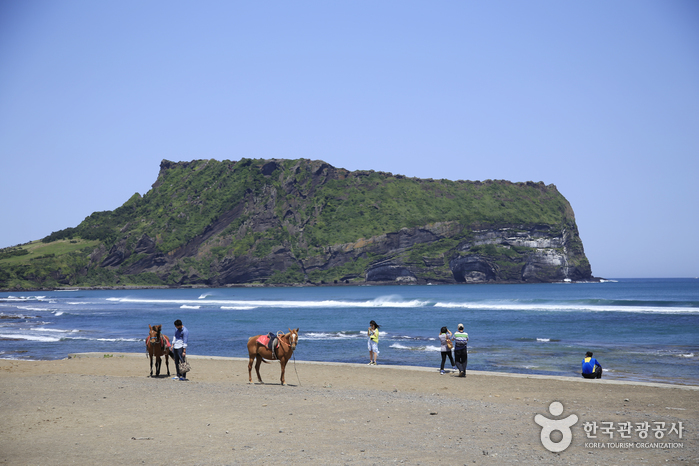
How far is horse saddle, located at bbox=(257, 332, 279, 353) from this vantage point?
14633 millimetres

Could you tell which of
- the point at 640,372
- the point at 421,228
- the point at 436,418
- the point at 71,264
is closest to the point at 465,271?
the point at 421,228

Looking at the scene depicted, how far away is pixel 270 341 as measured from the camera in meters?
14.7

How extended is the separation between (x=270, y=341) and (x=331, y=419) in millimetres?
5314

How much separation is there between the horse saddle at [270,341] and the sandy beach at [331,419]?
1.05 metres

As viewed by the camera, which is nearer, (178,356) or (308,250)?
(178,356)

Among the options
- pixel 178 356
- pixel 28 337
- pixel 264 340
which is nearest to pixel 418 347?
pixel 264 340

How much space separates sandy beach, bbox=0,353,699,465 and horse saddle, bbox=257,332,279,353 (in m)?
1.05

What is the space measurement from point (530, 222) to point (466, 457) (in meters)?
186

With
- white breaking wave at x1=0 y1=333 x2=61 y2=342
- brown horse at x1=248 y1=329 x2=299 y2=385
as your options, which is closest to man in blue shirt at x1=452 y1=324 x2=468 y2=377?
brown horse at x1=248 y1=329 x2=299 y2=385

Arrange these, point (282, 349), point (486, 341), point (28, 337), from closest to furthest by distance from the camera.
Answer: point (282, 349) → point (486, 341) → point (28, 337)

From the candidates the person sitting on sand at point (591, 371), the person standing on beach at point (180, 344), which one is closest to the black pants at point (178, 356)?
the person standing on beach at point (180, 344)

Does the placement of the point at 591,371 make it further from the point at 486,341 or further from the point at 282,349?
the point at 486,341

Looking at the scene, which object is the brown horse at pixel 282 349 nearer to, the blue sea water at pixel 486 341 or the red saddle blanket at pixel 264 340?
the red saddle blanket at pixel 264 340

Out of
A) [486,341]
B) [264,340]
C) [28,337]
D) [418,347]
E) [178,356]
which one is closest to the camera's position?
[264,340]
